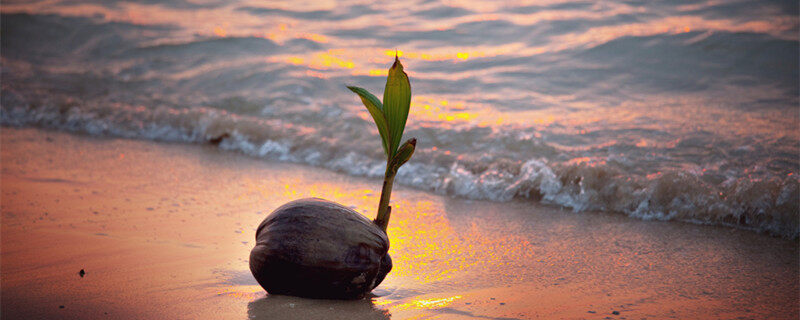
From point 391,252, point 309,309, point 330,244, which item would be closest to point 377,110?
point 330,244

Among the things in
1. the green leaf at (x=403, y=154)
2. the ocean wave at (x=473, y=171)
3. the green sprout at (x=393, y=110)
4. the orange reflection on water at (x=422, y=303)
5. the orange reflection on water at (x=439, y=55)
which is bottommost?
the orange reflection on water at (x=422, y=303)

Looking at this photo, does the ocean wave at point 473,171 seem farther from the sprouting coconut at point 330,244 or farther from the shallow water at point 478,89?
the sprouting coconut at point 330,244

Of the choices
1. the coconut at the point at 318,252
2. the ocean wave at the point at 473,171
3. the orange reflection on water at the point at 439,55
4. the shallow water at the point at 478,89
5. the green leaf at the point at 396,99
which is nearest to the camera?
the green leaf at the point at 396,99

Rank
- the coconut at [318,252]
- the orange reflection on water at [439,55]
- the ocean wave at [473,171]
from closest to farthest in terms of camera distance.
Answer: the coconut at [318,252] → the ocean wave at [473,171] → the orange reflection on water at [439,55]

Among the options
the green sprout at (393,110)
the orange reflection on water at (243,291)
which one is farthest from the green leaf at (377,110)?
the orange reflection on water at (243,291)

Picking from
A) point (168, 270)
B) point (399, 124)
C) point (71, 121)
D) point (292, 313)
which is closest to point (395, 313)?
point (292, 313)

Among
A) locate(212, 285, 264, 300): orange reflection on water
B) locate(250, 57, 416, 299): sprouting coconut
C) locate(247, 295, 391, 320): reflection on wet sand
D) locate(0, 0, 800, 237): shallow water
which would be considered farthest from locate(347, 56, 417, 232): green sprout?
locate(0, 0, 800, 237): shallow water
